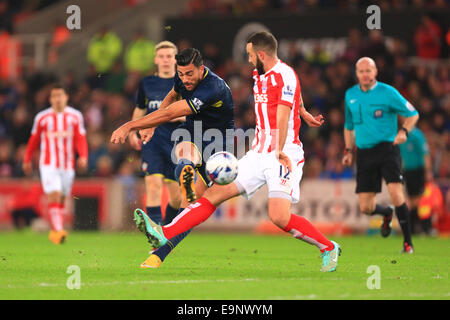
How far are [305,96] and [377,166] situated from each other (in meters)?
7.72

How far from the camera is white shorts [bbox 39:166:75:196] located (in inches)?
536

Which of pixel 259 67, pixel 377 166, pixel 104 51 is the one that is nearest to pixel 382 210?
pixel 377 166

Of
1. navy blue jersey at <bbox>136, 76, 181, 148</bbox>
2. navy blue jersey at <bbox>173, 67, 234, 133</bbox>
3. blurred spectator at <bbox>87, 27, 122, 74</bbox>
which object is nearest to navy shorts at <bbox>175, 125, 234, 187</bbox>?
navy blue jersey at <bbox>173, 67, 234, 133</bbox>

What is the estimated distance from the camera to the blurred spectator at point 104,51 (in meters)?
22.6

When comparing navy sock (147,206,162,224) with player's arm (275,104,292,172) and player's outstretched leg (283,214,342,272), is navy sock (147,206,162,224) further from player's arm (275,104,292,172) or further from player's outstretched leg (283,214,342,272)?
player's arm (275,104,292,172)

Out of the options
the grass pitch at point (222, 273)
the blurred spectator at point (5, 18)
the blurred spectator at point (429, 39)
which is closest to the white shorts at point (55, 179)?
the grass pitch at point (222, 273)

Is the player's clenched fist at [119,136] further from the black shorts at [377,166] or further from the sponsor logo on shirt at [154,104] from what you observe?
the black shorts at [377,166]

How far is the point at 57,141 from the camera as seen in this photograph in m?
13.9

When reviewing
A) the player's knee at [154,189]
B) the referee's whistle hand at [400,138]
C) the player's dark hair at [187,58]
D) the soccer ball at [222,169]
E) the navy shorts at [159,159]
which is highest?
the player's dark hair at [187,58]

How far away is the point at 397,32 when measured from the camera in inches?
770

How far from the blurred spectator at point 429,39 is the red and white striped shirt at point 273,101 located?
11.2 metres

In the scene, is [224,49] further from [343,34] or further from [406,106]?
[406,106]

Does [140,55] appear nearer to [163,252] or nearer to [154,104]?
[154,104]

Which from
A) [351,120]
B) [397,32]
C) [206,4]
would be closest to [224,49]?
[206,4]
